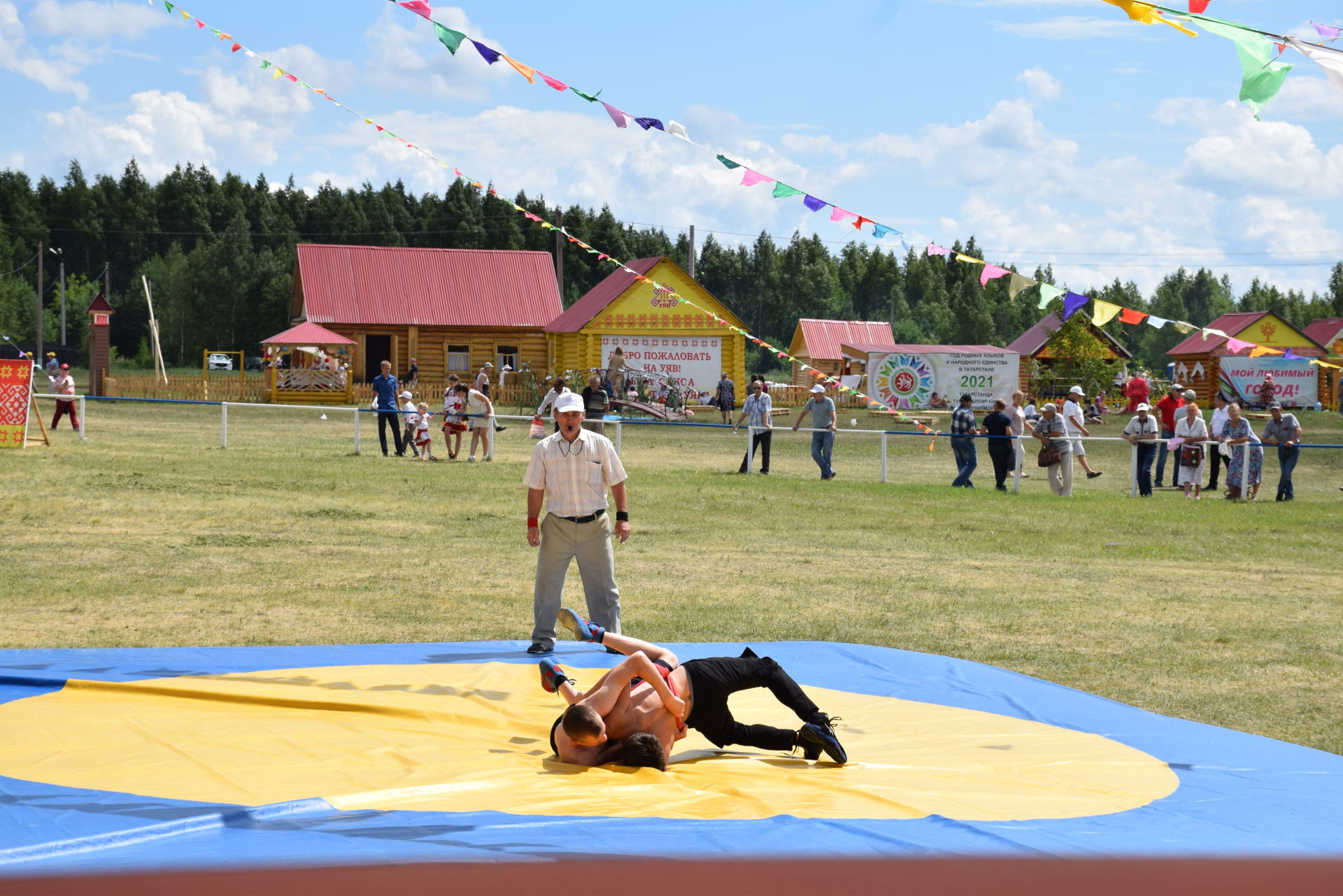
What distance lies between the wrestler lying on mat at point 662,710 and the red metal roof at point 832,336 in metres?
56.4

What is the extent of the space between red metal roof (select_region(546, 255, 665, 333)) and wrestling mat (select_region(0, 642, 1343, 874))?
111ft

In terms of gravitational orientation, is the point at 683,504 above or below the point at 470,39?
below

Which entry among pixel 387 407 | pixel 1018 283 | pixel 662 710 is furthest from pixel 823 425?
pixel 662 710

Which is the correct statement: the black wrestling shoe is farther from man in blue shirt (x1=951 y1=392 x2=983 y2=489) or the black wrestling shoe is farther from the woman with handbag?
man in blue shirt (x1=951 y1=392 x2=983 y2=489)

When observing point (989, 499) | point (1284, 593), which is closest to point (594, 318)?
point (989, 499)

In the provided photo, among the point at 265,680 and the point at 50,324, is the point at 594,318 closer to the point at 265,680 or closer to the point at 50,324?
the point at 265,680

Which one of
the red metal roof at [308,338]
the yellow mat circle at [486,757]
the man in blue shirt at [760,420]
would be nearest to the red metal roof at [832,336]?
the red metal roof at [308,338]

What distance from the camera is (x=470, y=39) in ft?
26.2

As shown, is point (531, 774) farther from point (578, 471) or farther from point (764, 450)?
point (764, 450)

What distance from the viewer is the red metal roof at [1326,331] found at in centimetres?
6138

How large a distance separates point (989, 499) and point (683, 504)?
15.9ft

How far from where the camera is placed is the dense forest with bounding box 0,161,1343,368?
6881 cm

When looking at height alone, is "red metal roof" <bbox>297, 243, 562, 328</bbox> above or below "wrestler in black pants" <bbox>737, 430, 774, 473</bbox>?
above

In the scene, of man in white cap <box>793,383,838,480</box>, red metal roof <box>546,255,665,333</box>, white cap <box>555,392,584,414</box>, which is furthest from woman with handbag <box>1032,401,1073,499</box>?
red metal roof <box>546,255,665,333</box>
